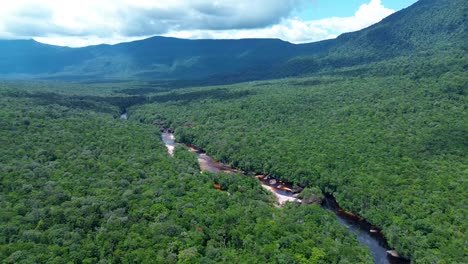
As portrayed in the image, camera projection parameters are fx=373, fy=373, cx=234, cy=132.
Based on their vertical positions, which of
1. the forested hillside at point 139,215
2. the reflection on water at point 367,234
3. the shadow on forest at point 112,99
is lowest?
the reflection on water at point 367,234

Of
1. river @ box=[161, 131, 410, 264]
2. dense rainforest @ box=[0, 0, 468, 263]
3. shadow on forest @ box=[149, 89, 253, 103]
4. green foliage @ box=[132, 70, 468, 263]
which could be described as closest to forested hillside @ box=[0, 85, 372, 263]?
dense rainforest @ box=[0, 0, 468, 263]

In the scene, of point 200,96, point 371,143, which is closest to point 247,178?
point 371,143

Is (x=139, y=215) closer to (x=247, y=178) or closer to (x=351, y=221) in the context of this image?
(x=247, y=178)

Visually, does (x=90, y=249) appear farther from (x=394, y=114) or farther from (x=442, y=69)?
(x=442, y=69)

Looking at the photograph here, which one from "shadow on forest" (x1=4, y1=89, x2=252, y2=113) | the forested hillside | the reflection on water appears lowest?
the reflection on water

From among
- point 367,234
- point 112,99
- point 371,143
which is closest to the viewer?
point 367,234

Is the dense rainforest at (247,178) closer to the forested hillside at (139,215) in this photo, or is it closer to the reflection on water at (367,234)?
the forested hillside at (139,215)

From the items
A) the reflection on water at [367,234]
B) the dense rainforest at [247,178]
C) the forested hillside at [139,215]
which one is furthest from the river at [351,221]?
the forested hillside at [139,215]

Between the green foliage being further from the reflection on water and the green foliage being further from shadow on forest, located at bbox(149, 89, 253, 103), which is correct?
shadow on forest, located at bbox(149, 89, 253, 103)
